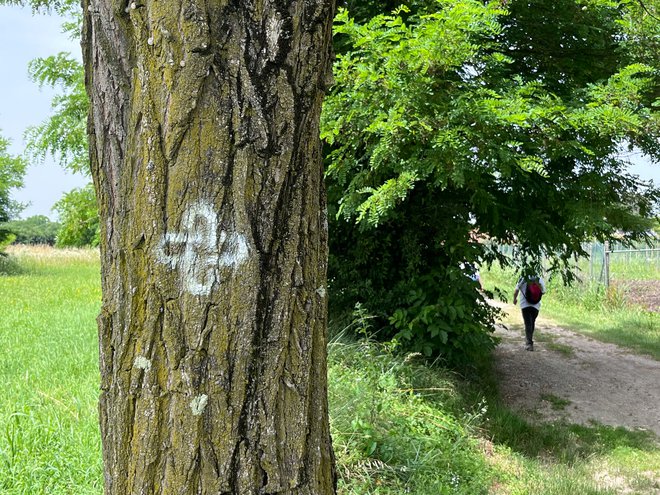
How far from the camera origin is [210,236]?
163 cm

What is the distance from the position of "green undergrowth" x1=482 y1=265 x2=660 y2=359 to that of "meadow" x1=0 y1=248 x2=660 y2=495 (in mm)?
4398

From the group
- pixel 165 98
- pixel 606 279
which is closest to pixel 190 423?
pixel 165 98

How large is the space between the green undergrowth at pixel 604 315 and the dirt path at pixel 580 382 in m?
0.70

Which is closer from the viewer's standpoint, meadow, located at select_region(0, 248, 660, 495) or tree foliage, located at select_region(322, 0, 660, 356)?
meadow, located at select_region(0, 248, 660, 495)

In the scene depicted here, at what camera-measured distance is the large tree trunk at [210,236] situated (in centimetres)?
162

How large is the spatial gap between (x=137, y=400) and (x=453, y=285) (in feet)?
17.6

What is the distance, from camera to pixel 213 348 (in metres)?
1.64

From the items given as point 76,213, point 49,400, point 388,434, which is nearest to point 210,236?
point 388,434

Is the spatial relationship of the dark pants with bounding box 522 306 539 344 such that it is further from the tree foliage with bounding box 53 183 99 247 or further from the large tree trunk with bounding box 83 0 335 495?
the tree foliage with bounding box 53 183 99 247

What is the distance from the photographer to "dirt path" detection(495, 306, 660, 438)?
7.05 m

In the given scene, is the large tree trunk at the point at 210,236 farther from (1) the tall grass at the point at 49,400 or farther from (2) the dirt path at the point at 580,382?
(2) the dirt path at the point at 580,382

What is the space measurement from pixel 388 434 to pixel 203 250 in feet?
10.1

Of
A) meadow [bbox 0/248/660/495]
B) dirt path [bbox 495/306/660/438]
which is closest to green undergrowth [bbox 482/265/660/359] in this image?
dirt path [bbox 495/306/660/438]

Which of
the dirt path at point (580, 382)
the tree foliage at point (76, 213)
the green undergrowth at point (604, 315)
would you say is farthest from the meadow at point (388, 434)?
the tree foliage at point (76, 213)
